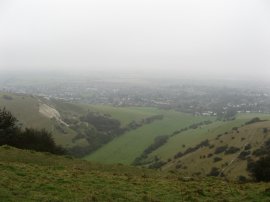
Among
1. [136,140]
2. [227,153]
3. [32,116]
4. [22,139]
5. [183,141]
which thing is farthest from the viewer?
[32,116]

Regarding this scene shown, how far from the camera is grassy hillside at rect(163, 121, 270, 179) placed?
7762cm

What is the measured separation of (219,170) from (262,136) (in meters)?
22.5

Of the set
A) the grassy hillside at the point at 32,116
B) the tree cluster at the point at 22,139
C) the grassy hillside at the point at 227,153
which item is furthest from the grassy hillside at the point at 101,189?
the grassy hillside at the point at 32,116

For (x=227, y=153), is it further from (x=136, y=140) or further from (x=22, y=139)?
(x=136, y=140)

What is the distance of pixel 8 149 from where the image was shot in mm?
32406

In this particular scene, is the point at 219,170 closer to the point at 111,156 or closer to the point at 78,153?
the point at 111,156

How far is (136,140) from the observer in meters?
140

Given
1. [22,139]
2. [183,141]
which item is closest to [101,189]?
[22,139]

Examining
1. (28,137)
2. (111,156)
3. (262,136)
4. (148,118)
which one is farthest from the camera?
(148,118)

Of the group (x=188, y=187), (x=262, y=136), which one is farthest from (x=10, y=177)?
(x=262, y=136)

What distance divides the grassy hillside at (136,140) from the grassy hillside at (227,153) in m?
22.3

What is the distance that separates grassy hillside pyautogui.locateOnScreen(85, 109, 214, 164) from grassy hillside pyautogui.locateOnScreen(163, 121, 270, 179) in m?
22.3

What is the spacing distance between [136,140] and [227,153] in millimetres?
56376

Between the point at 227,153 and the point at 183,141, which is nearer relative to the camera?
the point at 227,153
